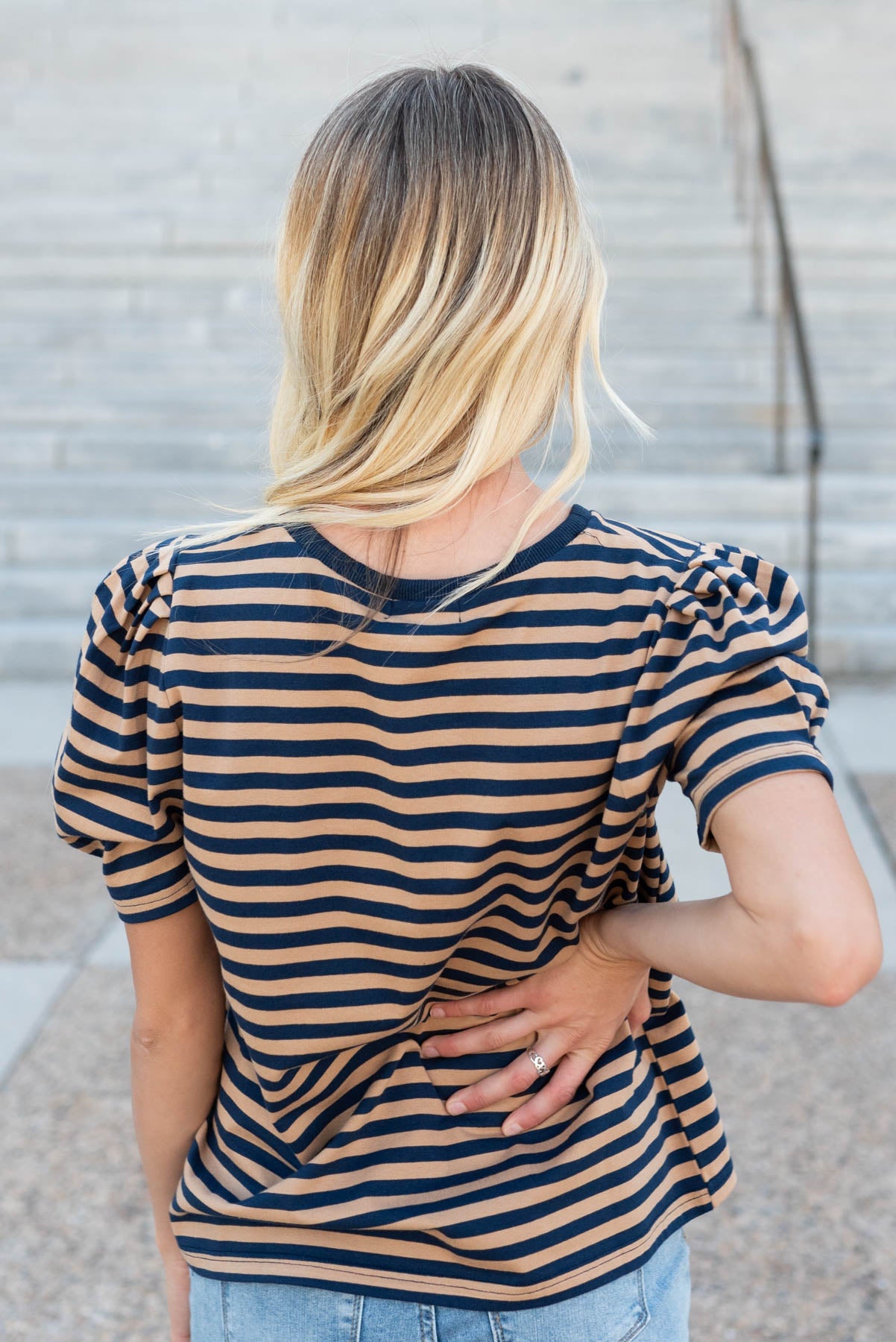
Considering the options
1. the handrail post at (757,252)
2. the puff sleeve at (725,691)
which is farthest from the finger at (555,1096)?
the handrail post at (757,252)

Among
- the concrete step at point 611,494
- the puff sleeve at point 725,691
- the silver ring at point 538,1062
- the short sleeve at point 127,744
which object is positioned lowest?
the concrete step at point 611,494

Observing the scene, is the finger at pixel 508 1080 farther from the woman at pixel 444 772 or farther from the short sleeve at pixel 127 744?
the short sleeve at pixel 127 744

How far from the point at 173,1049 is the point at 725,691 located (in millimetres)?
664

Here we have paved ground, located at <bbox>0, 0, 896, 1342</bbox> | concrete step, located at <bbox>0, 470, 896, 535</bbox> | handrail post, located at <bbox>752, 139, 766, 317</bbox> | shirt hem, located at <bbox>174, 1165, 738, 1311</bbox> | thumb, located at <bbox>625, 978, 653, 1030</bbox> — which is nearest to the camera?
shirt hem, located at <bbox>174, 1165, 738, 1311</bbox>

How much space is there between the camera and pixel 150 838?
45.8 inches

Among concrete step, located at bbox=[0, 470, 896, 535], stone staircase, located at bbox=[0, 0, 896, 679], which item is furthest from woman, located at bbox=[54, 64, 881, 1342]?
concrete step, located at bbox=[0, 470, 896, 535]

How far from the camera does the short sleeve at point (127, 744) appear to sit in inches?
43.6

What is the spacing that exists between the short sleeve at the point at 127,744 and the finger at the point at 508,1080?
32 cm

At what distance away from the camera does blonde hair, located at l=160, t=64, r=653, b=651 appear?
1044 millimetres

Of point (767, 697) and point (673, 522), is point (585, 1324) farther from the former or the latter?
point (673, 522)

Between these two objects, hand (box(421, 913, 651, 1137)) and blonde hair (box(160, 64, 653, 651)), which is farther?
hand (box(421, 913, 651, 1137))

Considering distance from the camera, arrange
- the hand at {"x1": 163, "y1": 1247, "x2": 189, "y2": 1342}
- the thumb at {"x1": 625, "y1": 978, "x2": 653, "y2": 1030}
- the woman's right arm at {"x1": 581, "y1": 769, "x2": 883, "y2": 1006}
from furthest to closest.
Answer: the hand at {"x1": 163, "y1": 1247, "x2": 189, "y2": 1342} → the thumb at {"x1": 625, "y1": 978, "x2": 653, "y2": 1030} → the woman's right arm at {"x1": 581, "y1": 769, "x2": 883, "y2": 1006}

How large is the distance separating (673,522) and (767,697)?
5444 mm

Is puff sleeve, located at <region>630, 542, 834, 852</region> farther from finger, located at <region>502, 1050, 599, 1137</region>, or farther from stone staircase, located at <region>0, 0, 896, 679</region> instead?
stone staircase, located at <region>0, 0, 896, 679</region>
